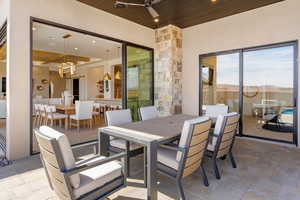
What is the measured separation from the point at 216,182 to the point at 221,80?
3.50 m

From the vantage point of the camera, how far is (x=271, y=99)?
14.1ft

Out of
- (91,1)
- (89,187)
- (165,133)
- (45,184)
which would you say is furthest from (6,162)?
(91,1)

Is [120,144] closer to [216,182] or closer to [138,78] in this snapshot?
[216,182]

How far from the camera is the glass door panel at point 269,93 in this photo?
4.02 metres

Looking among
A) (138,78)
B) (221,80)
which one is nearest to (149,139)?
(138,78)

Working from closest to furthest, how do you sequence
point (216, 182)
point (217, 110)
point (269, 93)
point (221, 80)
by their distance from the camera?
point (216, 182) → point (217, 110) → point (269, 93) → point (221, 80)

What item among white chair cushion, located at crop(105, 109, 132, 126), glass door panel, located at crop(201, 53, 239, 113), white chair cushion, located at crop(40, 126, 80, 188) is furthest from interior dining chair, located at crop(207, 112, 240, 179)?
glass door panel, located at crop(201, 53, 239, 113)

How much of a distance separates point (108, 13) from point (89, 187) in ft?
14.1

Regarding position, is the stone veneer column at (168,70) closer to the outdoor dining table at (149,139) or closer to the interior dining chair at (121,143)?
the interior dining chair at (121,143)

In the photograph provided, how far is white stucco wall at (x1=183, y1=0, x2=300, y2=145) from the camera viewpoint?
392cm

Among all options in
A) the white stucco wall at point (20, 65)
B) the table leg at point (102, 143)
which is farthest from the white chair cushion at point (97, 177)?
the white stucco wall at point (20, 65)

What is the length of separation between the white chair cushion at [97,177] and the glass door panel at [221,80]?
4.10m

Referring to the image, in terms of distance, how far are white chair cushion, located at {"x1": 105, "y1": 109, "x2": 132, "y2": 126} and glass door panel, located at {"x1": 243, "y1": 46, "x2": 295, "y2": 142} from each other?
3364 mm

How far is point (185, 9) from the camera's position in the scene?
14.6 feet
